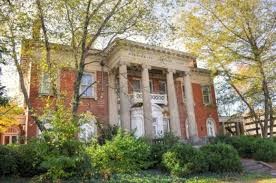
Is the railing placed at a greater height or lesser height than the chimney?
lesser

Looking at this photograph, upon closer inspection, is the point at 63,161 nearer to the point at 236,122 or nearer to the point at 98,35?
the point at 98,35

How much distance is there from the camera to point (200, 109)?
31.2m

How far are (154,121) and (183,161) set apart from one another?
38.6 ft

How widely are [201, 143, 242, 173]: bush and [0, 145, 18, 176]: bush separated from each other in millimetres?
9696

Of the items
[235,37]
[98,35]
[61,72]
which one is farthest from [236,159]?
[61,72]

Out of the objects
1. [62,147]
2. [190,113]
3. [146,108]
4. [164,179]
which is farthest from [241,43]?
[62,147]

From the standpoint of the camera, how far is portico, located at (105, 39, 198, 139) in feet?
74.9

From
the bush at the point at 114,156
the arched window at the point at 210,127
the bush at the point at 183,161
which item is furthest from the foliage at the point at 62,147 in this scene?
the arched window at the point at 210,127

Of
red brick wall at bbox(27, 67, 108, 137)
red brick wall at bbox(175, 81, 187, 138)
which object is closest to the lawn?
red brick wall at bbox(27, 67, 108, 137)

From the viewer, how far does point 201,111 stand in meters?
31.2

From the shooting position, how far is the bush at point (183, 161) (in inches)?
585

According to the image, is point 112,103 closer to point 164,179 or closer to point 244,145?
point 244,145

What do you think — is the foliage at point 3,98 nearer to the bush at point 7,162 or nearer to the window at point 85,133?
the bush at point 7,162

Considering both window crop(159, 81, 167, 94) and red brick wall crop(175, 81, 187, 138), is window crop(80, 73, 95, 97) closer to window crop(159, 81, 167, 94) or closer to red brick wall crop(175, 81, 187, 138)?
window crop(159, 81, 167, 94)
